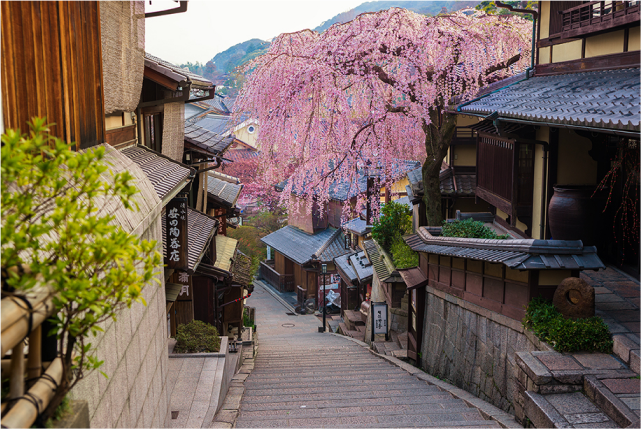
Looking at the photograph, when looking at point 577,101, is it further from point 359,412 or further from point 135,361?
point 135,361

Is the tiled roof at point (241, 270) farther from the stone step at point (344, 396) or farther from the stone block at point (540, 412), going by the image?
the stone block at point (540, 412)

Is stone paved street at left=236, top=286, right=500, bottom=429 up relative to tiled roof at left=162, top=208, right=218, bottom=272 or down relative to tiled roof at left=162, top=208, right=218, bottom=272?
down

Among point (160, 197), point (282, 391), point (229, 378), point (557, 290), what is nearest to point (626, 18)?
point (557, 290)

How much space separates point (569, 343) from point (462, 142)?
1303cm

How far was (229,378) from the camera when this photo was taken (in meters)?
12.2

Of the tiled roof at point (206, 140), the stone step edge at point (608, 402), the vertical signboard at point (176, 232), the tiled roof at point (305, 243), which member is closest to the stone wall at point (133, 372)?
the vertical signboard at point (176, 232)

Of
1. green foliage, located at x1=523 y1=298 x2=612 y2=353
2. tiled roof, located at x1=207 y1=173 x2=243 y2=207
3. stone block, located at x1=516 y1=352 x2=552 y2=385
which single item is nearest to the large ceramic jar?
green foliage, located at x1=523 y1=298 x2=612 y2=353

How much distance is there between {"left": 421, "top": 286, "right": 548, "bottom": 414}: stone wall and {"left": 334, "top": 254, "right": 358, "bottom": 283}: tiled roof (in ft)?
44.1

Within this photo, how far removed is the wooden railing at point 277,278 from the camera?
39750 millimetres

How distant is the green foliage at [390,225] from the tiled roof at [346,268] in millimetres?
6535

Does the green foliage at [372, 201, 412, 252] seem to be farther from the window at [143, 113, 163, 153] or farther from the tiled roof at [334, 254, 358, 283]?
the window at [143, 113, 163, 153]

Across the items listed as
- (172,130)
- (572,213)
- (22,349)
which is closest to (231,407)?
(172,130)

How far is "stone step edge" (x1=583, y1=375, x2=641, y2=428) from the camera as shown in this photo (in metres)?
6.00

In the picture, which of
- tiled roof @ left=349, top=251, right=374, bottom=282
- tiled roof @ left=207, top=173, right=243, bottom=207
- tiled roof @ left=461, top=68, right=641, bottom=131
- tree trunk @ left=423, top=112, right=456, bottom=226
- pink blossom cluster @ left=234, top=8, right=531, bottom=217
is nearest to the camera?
tiled roof @ left=461, top=68, right=641, bottom=131
